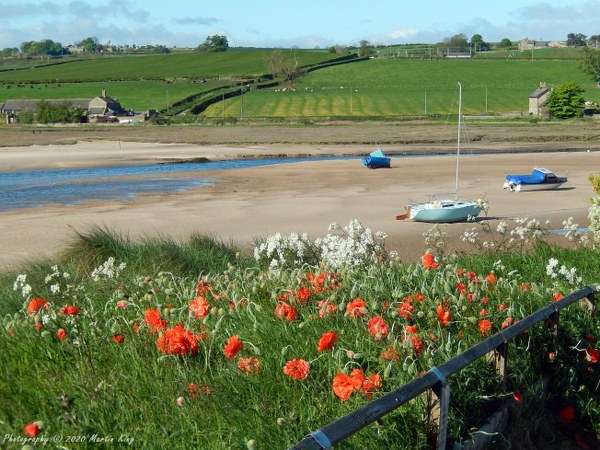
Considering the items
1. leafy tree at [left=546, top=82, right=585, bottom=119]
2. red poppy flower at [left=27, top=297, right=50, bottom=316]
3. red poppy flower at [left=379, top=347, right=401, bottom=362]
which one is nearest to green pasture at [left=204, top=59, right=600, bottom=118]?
leafy tree at [left=546, top=82, right=585, bottom=119]

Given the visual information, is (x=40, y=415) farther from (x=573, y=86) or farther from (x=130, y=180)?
(x=573, y=86)

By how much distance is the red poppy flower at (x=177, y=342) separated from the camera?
4.74m

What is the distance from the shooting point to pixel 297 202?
27.5m

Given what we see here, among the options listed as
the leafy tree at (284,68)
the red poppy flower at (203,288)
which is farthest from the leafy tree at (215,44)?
the red poppy flower at (203,288)

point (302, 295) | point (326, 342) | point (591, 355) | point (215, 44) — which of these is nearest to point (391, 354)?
point (326, 342)

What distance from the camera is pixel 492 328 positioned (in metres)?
5.80

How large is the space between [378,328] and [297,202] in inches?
884

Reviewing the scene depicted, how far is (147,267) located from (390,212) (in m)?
15.5

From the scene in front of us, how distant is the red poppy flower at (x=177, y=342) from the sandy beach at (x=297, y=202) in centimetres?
798

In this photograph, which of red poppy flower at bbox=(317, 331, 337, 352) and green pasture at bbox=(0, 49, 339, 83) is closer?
red poppy flower at bbox=(317, 331, 337, 352)

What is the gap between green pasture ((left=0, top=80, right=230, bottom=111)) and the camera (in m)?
101

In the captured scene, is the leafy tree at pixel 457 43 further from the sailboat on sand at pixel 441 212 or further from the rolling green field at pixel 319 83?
the sailboat on sand at pixel 441 212

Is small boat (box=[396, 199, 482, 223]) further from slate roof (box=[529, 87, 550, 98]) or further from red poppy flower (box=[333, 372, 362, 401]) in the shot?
slate roof (box=[529, 87, 550, 98])

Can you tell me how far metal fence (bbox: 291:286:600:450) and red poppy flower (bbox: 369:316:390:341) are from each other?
20.8 inches
